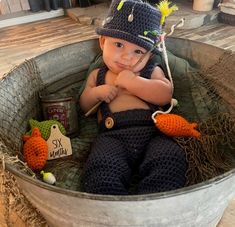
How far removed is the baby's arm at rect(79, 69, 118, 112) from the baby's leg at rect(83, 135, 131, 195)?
142mm

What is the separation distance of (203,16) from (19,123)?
168 centimetres

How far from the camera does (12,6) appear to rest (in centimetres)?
229

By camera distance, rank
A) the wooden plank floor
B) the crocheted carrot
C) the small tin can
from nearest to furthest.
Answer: the crocheted carrot
the small tin can
the wooden plank floor

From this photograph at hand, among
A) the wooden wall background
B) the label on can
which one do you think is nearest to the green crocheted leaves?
the label on can

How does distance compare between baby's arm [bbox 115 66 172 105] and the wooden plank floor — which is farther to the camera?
the wooden plank floor

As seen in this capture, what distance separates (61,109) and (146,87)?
0.26m

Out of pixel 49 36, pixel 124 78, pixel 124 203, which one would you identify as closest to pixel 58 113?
pixel 124 78

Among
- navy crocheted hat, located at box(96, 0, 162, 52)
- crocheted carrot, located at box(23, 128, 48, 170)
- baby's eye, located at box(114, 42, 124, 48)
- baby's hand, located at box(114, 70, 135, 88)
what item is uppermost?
navy crocheted hat, located at box(96, 0, 162, 52)

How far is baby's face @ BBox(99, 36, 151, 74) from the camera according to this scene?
89 centimetres

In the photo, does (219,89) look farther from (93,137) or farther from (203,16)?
(203,16)

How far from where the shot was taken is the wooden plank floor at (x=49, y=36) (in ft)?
6.36

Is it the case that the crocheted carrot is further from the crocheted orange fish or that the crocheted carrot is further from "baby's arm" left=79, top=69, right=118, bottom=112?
the crocheted orange fish

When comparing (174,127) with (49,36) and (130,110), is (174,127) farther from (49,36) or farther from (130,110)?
(49,36)

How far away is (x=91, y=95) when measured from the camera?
981 mm
